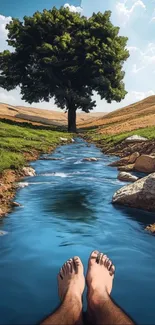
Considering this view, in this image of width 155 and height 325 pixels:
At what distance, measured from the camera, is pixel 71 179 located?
→ 17219 mm

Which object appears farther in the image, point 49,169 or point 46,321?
point 49,169

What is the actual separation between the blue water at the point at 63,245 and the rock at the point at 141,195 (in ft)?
1.36

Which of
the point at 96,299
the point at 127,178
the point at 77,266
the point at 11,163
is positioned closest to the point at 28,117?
the point at 11,163

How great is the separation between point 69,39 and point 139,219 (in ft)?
145

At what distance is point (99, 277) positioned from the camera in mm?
6406

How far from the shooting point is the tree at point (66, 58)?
51894mm

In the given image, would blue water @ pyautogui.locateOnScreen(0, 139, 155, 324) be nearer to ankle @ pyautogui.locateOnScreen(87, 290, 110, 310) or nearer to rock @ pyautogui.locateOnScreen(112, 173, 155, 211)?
rock @ pyautogui.locateOnScreen(112, 173, 155, 211)

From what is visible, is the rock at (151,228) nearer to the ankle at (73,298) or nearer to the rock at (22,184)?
the ankle at (73,298)

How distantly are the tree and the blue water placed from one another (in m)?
39.6

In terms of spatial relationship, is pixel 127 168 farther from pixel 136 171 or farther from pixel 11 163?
pixel 11 163

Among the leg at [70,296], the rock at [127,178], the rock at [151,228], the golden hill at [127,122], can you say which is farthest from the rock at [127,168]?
the golden hill at [127,122]

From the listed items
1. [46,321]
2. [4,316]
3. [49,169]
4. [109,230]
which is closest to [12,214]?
[109,230]

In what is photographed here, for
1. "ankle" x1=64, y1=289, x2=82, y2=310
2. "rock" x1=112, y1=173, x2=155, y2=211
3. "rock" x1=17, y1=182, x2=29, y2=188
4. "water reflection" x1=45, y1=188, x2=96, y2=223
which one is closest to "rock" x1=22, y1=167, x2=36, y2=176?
"rock" x1=17, y1=182, x2=29, y2=188

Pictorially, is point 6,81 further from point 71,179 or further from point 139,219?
point 139,219
